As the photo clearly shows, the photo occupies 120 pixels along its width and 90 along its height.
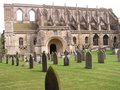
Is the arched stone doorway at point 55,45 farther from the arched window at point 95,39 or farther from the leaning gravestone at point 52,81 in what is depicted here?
the leaning gravestone at point 52,81

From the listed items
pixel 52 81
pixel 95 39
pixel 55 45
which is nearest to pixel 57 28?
pixel 55 45

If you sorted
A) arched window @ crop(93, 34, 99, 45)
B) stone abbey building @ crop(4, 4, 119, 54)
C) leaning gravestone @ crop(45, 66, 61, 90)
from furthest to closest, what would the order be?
arched window @ crop(93, 34, 99, 45)
stone abbey building @ crop(4, 4, 119, 54)
leaning gravestone @ crop(45, 66, 61, 90)

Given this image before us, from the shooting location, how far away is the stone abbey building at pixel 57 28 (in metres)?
60.3

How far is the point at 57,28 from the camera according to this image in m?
60.6

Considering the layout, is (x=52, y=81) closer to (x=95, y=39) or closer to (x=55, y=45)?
(x=55, y=45)

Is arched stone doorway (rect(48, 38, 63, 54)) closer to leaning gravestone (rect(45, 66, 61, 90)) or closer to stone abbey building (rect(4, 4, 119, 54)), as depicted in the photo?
stone abbey building (rect(4, 4, 119, 54))

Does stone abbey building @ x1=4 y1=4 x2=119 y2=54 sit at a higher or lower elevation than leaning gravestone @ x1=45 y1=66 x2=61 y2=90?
higher

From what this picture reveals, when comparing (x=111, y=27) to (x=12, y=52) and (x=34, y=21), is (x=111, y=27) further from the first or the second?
(x=12, y=52)

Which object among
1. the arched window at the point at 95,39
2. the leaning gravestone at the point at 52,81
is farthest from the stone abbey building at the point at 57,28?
the leaning gravestone at the point at 52,81

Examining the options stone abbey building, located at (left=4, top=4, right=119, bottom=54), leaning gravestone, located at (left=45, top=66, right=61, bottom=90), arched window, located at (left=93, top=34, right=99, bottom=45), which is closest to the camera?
leaning gravestone, located at (left=45, top=66, right=61, bottom=90)

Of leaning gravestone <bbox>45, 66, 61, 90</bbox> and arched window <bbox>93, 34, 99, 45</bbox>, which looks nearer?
leaning gravestone <bbox>45, 66, 61, 90</bbox>

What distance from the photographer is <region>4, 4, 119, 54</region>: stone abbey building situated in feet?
198

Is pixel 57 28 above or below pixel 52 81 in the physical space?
above

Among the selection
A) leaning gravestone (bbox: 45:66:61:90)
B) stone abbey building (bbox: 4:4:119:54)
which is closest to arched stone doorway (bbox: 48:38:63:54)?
stone abbey building (bbox: 4:4:119:54)
